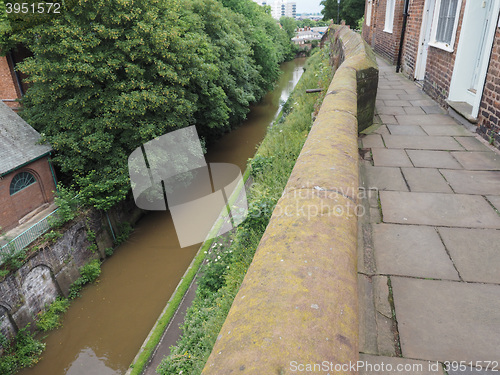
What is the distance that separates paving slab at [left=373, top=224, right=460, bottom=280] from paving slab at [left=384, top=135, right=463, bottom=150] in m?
2.11

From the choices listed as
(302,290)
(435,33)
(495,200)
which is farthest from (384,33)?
(302,290)

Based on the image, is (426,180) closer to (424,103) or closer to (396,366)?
(396,366)

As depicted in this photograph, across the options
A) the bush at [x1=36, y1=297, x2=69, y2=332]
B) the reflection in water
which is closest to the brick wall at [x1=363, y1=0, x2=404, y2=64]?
the reflection in water

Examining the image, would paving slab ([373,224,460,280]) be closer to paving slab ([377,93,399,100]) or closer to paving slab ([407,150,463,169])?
paving slab ([407,150,463,169])

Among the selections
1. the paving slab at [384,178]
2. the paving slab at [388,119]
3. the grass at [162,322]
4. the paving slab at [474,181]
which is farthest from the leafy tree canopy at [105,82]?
the paving slab at [474,181]

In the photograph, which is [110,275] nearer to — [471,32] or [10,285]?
[10,285]

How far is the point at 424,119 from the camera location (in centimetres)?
587

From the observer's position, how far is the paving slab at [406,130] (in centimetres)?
518

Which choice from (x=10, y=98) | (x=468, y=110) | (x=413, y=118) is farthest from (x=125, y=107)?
(x=468, y=110)

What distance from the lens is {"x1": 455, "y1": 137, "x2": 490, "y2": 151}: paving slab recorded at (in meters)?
4.49

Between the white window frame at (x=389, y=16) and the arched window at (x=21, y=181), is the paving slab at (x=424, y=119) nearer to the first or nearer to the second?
the white window frame at (x=389, y=16)

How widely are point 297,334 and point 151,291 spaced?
11763 mm

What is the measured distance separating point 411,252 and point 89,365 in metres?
9.97

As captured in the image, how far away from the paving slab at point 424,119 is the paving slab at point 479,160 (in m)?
1.40
